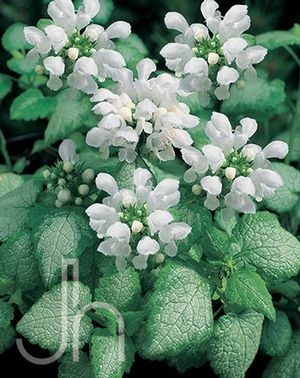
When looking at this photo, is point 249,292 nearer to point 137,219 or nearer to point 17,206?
point 137,219

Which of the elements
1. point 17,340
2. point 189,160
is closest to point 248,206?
point 189,160

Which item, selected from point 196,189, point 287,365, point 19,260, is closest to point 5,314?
point 19,260

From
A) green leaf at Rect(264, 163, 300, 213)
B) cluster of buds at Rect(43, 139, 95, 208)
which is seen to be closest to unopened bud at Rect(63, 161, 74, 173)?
cluster of buds at Rect(43, 139, 95, 208)

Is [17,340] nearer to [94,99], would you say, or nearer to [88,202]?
[88,202]

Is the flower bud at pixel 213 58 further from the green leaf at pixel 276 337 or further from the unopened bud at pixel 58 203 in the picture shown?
the green leaf at pixel 276 337

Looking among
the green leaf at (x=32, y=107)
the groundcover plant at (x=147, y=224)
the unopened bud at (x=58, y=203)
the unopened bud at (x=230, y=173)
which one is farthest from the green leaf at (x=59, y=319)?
the green leaf at (x=32, y=107)

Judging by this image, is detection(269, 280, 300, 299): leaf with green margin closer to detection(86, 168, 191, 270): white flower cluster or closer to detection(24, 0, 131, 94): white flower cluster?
detection(86, 168, 191, 270): white flower cluster
